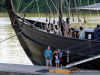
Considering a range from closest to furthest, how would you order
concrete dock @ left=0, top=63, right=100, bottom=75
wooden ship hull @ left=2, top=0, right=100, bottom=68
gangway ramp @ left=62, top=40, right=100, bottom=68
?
concrete dock @ left=0, top=63, right=100, bottom=75
gangway ramp @ left=62, top=40, right=100, bottom=68
wooden ship hull @ left=2, top=0, right=100, bottom=68

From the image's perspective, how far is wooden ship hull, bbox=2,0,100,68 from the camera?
12.2 m

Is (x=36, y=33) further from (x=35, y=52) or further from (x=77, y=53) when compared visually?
(x=77, y=53)

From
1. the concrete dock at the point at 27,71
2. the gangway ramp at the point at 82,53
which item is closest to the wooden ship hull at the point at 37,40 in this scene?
the gangway ramp at the point at 82,53

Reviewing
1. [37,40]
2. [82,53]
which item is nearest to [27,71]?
[82,53]

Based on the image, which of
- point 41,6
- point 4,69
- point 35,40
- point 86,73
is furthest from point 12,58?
point 41,6

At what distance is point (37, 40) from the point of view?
13.6 metres

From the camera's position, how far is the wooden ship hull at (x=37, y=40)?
1218 centimetres

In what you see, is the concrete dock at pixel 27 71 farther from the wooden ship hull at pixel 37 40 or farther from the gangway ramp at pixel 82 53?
the wooden ship hull at pixel 37 40

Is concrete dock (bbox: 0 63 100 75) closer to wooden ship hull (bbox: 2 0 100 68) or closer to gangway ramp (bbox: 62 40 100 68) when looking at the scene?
gangway ramp (bbox: 62 40 100 68)

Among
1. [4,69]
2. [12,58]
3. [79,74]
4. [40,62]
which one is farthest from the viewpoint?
[12,58]

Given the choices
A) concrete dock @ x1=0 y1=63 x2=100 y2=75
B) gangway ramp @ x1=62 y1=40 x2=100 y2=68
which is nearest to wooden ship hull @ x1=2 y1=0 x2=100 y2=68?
gangway ramp @ x1=62 y1=40 x2=100 y2=68

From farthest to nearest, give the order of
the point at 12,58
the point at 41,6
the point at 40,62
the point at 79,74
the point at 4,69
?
1. the point at 41,6
2. the point at 12,58
3. the point at 40,62
4. the point at 4,69
5. the point at 79,74

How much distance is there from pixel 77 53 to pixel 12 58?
7288mm

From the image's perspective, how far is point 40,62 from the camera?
1413 centimetres
